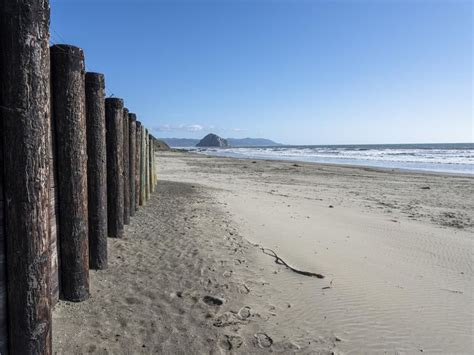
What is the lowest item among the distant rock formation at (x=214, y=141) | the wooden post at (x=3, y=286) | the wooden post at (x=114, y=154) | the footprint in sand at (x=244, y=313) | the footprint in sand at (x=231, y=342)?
the footprint in sand at (x=231, y=342)

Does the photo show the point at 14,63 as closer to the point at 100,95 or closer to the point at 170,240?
the point at 100,95

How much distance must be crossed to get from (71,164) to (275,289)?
2.69 meters

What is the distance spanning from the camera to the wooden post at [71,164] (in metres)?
3.44

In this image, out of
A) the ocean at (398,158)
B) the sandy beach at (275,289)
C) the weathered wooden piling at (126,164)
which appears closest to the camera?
the sandy beach at (275,289)

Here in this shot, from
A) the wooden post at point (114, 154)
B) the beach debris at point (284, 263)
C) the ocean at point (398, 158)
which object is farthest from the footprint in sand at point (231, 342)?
the ocean at point (398, 158)

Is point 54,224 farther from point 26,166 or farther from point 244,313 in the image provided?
point 244,313

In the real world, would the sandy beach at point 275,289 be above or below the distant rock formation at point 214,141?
below

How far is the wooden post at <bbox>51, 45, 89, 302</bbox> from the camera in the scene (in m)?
3.44

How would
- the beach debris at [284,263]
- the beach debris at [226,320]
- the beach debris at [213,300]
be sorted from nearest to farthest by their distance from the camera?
the beach debris at [226,320]
the beach debris at [213,300]
the beach debris at [284,263]

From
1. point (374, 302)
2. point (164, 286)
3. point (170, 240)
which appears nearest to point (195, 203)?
point (170, 240)

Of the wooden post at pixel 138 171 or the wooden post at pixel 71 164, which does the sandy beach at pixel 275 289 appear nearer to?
the wooden post at pixel 71 164

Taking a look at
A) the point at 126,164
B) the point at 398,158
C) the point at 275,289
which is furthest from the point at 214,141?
the point at 275,289

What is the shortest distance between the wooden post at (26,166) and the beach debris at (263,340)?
1.72 m

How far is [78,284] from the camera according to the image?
3.84m
